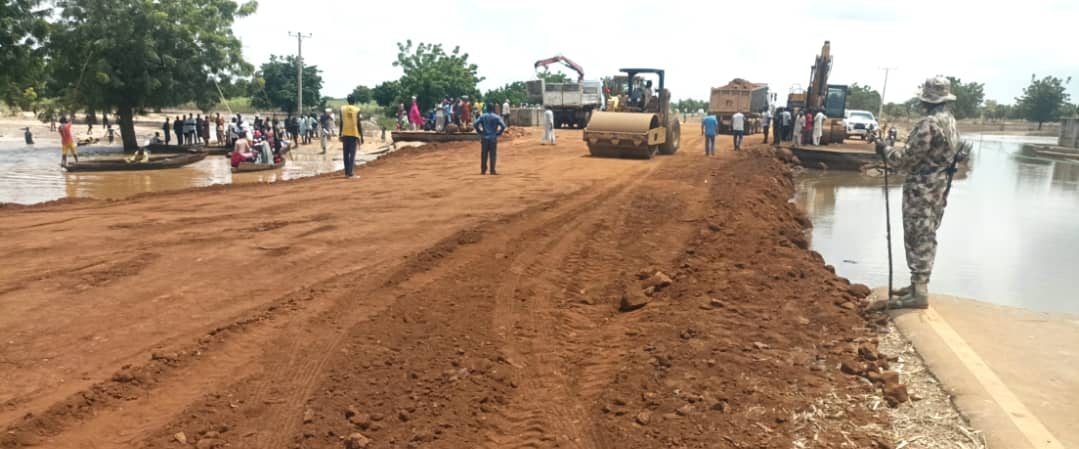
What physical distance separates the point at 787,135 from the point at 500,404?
2795 centimetres

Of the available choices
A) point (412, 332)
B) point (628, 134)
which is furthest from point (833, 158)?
point (412, 332)

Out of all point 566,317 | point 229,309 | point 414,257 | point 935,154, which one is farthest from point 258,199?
point 935,154

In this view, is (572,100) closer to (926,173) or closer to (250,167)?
(250,167)

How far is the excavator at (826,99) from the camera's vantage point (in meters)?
27.9

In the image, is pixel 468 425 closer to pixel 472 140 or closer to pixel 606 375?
pixel 606 375

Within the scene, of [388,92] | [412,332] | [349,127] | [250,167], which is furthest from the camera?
[388,92]

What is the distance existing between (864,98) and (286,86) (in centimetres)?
6296

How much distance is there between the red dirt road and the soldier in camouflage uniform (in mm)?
620

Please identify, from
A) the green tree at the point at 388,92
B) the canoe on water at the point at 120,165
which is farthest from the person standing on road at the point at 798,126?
the green tree at the point at 388,92

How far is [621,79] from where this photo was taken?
30.1 meters

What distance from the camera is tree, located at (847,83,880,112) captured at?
3243 inches

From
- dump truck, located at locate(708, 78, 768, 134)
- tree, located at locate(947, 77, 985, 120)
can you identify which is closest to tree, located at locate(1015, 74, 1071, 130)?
tree, located at locate(947, 77, 985, 120)

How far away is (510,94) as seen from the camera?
5784 cm

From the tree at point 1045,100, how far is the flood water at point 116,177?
7295 centimetres
